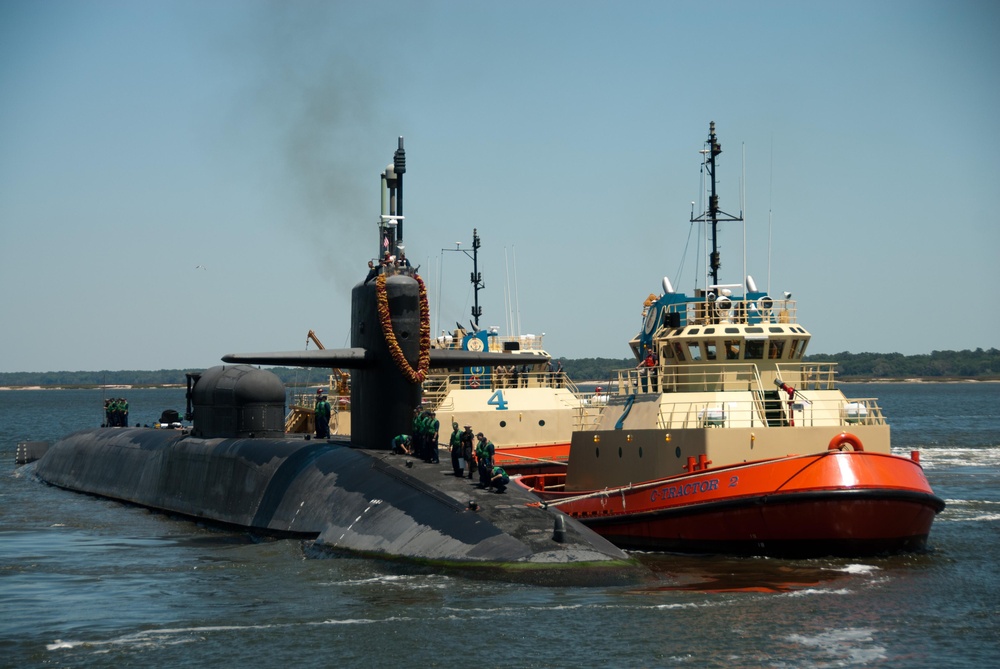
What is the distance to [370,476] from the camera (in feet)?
79.0

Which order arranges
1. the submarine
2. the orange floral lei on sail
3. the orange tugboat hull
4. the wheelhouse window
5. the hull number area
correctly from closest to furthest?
the submarine
the orange tugboat hull
the orange floral lei on sail
the wheelhouse window
the hull number area

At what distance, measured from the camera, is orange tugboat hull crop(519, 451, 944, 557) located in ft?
71.8

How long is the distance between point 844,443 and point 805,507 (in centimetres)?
168

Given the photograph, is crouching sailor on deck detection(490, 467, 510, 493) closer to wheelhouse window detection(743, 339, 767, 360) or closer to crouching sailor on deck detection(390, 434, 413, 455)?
crouching sailor on deck detection(390, 434, 413, 455)

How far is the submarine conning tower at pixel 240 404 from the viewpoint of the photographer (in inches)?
1281

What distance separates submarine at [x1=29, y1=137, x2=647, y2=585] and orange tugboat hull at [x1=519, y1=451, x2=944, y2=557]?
3.52m

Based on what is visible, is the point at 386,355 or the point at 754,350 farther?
the point at 754,350

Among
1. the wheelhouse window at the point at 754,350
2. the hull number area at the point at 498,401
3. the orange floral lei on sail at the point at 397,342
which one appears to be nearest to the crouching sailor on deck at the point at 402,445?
the orange floral lei on sail at the point at 397,342

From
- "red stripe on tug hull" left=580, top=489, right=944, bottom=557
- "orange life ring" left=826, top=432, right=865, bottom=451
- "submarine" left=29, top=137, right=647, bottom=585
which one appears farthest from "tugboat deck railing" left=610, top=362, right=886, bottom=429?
"submarine" left=29, top=137, right=647, bottom=585

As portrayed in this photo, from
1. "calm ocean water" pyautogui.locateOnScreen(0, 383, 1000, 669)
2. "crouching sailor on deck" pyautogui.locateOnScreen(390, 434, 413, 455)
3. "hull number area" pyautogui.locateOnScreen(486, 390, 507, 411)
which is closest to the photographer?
"calm ocean water" pyautogui.locateOnScreen(0, 383, 1000, 669)

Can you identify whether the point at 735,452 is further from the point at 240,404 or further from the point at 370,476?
the point at 240,404

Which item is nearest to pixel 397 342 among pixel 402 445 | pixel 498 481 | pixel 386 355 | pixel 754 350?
pixel 386 355

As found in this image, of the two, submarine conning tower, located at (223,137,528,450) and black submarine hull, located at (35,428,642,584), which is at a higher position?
submarine conning tower, located at (223,137,528,450)

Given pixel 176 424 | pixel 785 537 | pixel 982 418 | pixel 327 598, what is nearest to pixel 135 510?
pixel 176 424
